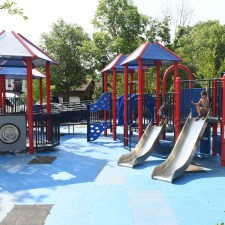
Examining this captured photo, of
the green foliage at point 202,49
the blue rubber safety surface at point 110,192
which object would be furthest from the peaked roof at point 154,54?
the green foliage at point 202,49

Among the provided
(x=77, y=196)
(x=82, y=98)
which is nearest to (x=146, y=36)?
(x=82, y=98)

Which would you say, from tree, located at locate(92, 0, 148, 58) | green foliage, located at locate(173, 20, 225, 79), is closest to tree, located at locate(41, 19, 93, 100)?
tree, located at locate(92, 0, 148, 58)

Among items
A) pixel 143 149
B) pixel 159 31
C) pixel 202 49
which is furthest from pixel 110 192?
pixel 202 49

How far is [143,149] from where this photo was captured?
33.0ft

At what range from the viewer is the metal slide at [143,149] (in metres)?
9.42

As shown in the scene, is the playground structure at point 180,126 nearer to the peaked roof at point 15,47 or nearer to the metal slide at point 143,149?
the metal slide at point 143,149

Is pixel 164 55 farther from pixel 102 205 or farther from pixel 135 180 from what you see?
pixel 102 205

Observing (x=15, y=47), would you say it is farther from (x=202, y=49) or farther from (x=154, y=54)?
(x=202, y=49)

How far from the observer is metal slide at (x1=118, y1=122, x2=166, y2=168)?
371 inches

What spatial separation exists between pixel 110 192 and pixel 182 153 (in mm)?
2668

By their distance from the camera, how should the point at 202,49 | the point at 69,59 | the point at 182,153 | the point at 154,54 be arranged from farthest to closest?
the point at 69,59 < the point at 202,49 < the point at 154,54 < the point at 182,153

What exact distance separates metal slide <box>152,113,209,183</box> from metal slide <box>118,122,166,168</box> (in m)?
1.11

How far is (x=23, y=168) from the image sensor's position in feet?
30.6

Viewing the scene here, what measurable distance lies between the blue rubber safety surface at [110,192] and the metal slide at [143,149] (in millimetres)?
240
